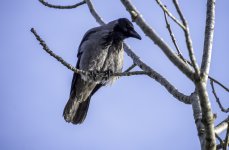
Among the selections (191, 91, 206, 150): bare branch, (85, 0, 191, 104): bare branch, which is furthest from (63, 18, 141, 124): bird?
(191, 91, 206, 150): bare branch

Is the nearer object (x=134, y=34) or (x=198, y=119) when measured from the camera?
(x=198, y=119)

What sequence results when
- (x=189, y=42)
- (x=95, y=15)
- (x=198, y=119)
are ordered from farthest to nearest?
(x=95, y=15) → (x=198, y=119) → (x=189, y=42)

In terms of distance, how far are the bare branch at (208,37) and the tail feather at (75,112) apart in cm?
386

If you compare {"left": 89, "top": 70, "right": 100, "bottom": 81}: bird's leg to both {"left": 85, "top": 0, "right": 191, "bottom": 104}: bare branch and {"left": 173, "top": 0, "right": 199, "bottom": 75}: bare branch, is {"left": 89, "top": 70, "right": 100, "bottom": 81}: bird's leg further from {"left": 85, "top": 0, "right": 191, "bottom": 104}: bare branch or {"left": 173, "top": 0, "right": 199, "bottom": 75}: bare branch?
{"left": 173, "top": 0, "right": 199, "bottom": 75}: bare branch

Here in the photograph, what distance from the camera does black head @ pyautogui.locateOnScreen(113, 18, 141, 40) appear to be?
636 centimetres

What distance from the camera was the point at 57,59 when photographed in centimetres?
363

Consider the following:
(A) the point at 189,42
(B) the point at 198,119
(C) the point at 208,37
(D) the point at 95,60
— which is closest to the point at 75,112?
(D) the point at 95,60

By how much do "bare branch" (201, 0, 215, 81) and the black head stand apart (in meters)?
3.26

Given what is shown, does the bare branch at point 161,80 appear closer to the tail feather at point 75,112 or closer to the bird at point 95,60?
the bird at point 95,60

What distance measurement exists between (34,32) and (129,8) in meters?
1.15

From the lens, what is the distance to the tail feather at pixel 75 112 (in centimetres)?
647

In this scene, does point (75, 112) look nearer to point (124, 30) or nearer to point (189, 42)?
point (124, 30)

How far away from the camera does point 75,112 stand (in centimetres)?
651

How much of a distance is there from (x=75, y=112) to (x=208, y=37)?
156 inches
